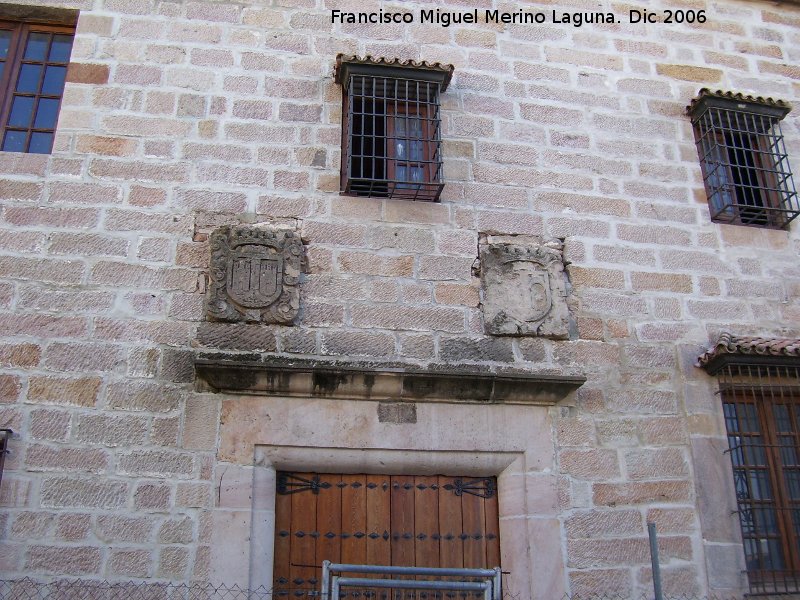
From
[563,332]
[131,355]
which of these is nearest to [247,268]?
[131,355]

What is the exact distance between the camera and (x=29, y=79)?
488cm

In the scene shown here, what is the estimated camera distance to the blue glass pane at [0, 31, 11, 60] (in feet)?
16.1

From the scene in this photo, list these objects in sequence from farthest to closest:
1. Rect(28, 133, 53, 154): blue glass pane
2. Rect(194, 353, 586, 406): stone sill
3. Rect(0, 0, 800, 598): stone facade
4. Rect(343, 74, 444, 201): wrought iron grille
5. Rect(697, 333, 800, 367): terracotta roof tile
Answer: Rect(343, 74, 444, 201): wrought iron grille < Rect(28, 133, 53, 154): blue glass pane < Rect(697, 333, 800, 367): terracotta roof tile < Rect(194, 353, 586, 406): stone sill < Rect(0, 0, 800, 598): stone facade

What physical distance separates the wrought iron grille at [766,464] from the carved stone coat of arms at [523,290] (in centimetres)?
111

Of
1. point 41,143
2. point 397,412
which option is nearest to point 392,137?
point 397,412

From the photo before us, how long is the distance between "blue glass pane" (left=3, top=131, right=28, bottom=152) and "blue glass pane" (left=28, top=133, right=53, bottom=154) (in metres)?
0.05

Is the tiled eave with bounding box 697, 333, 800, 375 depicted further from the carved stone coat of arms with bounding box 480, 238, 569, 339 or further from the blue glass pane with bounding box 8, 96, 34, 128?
the blue glass pane with bounding box 8, 96, 34, 128

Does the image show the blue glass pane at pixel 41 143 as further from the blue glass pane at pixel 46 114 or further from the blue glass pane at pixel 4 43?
the blue glass pane at pixel 4 43

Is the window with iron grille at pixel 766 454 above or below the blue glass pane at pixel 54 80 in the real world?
below

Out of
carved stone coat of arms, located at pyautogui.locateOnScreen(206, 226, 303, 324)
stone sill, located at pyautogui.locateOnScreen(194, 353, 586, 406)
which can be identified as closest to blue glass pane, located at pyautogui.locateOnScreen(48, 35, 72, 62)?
carved stone coat of arms, located at pyautogui.locateOnScreen(206, 226, 303, 324)

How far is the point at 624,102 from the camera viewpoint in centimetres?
541

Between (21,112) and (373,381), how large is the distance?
9.06 feet

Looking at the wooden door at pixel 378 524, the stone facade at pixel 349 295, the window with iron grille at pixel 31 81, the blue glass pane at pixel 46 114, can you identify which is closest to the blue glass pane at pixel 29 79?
the window with iron grille at pixel 31 81

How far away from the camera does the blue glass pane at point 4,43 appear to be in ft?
16.1
